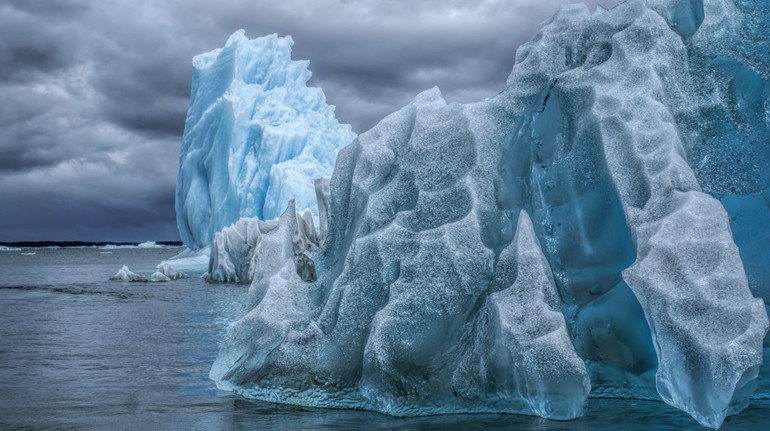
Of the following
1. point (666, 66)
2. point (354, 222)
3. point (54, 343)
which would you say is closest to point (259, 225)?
point (54, 343)

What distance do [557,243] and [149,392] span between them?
3559mm

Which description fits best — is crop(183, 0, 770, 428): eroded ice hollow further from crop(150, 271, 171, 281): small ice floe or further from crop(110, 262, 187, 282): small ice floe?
crop(110, 262, 187, 282): small ice floe

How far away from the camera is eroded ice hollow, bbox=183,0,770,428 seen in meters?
3.75

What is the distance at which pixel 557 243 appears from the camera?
16.0 ft

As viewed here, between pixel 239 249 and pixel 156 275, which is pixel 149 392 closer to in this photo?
pixel 239 249

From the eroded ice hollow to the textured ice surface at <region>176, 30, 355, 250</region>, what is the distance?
1959 cm

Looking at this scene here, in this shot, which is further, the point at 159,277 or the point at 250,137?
the point at 250,137

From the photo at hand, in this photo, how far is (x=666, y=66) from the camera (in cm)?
487

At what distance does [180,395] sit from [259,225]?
15002mm

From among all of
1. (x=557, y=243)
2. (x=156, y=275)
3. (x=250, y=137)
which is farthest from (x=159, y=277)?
(x=557, y=243)

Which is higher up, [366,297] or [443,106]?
[443,106]

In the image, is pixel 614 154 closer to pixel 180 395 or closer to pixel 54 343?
pixel 180 395

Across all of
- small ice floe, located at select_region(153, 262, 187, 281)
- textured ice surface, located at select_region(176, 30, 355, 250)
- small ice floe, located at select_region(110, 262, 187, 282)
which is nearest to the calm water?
small ice floe, located at select_region(110, 262, 187, 282)

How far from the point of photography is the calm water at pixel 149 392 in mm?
3926
